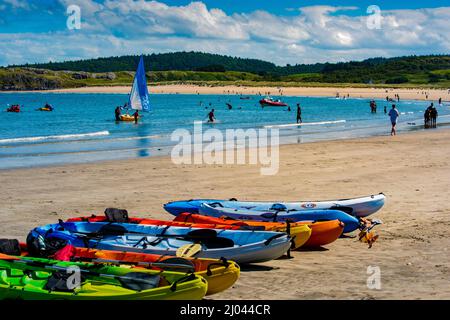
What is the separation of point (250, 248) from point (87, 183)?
10665mm

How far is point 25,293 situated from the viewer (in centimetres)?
805

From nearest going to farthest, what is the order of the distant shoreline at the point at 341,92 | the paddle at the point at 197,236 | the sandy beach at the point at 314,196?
the sandy beach at the point at 314,196 < the paddle at the point at 197,236 < the distant shoreline at the point at 341,92

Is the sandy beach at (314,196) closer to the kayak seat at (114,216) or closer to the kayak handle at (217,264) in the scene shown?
the kayak handle at (217,264)

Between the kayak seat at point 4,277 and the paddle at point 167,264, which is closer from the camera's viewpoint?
the kayak seat at point 4,277

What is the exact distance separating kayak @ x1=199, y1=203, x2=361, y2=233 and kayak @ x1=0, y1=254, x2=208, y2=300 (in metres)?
4.58

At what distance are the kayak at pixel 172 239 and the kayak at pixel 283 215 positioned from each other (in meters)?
1.96

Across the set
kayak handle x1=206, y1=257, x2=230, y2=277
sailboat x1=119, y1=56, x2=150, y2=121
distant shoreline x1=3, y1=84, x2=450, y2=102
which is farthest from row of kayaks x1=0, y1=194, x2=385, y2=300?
distant shoreline x1=3, y1=84, x2=450, y2=102

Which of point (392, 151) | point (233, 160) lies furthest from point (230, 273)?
point (392, 151)

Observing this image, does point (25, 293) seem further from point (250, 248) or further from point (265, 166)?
point (265, 166)

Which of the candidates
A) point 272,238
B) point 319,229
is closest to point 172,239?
point 272,238

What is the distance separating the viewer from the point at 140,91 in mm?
46906

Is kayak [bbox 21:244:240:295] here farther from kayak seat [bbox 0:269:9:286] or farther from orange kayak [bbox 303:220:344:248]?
orange kayak [bbox 303:220:344:248]

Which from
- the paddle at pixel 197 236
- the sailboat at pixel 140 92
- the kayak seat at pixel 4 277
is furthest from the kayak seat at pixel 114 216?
the sailboat at pixel 140 92

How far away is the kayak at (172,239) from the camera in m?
10.2
